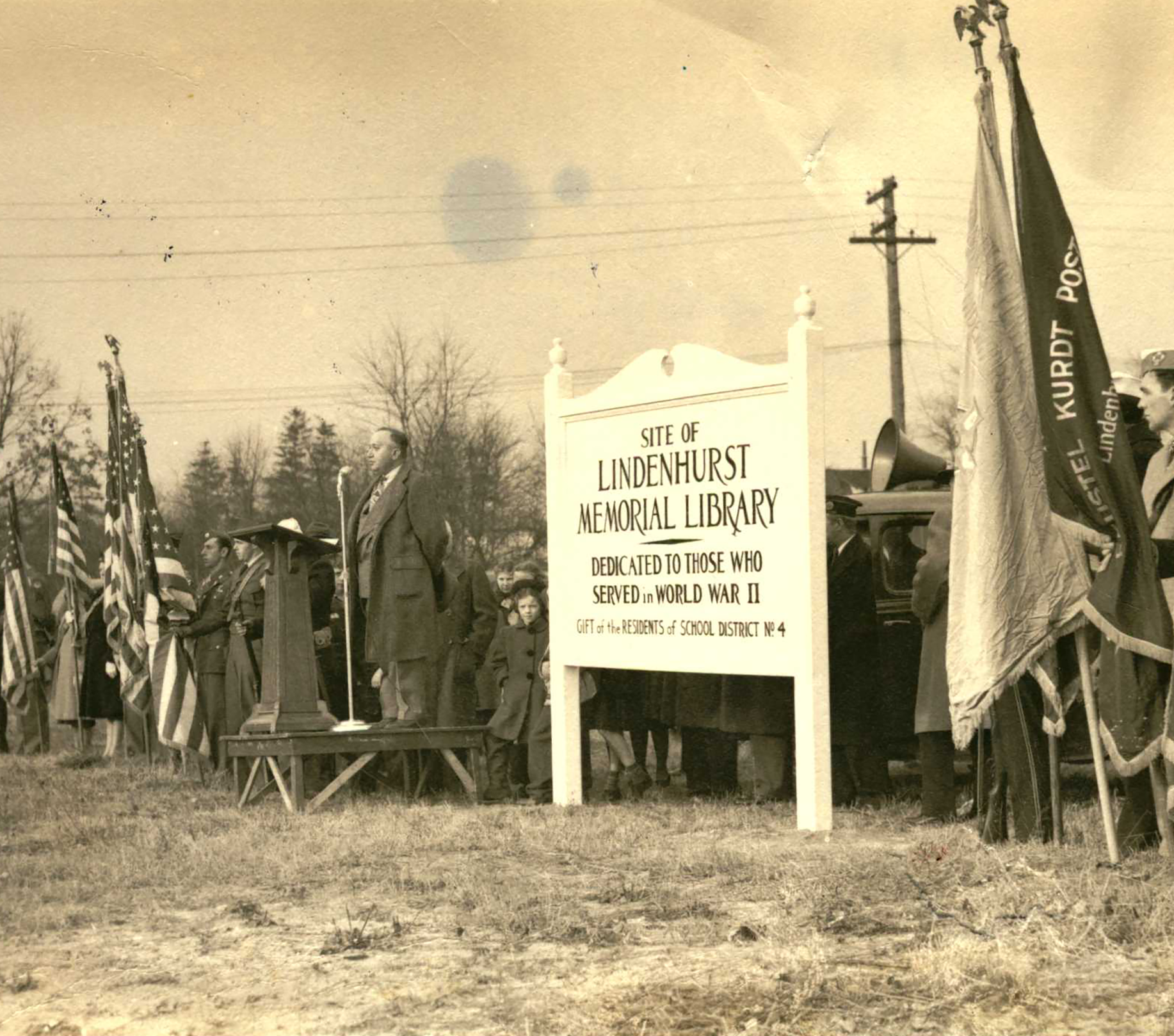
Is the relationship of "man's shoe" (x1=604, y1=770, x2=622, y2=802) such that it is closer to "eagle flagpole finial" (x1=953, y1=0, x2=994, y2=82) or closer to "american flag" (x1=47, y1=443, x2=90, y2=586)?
"eagle flagpole finial" (x1=953, y1=0, x2=994, y2=82)

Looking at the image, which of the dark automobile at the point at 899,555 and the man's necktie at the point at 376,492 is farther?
the man's necktie at the point at 376,492

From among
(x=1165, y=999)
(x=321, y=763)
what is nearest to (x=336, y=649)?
(x=321, y=763)

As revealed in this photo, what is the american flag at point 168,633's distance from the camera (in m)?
11.3

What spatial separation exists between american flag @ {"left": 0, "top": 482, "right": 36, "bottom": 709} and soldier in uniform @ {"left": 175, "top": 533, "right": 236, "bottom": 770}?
373cm

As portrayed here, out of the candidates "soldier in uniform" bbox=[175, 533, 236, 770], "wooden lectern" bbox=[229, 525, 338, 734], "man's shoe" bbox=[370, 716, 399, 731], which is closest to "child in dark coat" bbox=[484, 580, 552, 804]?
"man's shoe" bbox=[370, 716, 399, 731]

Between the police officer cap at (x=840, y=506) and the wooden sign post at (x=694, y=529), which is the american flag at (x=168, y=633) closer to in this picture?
the wooden sign post at (x=694, y=529)

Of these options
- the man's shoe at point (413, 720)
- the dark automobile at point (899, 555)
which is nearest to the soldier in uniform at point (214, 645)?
the man's shoe at point (413, 720)

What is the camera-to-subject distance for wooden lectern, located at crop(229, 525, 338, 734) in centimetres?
1010

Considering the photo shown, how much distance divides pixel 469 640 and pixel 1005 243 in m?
5.78

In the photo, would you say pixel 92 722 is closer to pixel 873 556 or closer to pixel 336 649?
pixel 336 649

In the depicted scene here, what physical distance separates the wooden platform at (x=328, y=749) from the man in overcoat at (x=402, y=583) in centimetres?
22

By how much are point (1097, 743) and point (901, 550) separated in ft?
13.0

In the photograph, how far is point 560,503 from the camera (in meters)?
9.79

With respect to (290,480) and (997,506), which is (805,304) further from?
(290,480)
